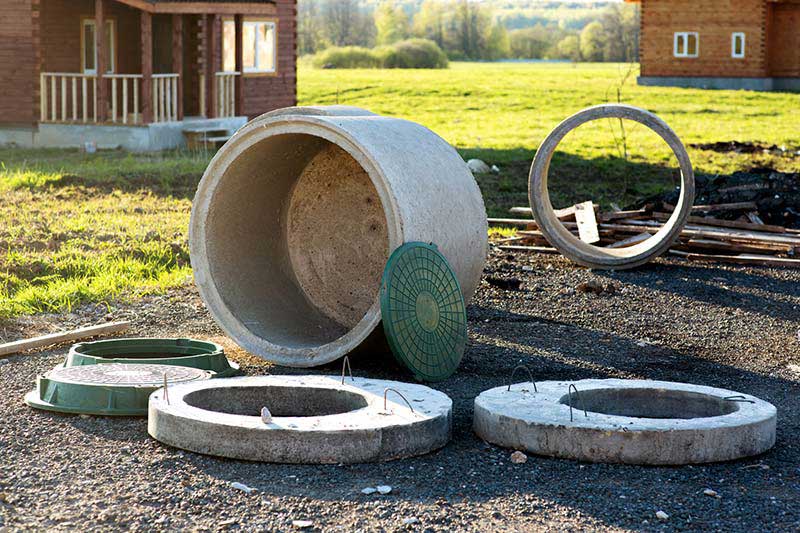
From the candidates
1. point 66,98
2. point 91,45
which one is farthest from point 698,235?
point 91,45

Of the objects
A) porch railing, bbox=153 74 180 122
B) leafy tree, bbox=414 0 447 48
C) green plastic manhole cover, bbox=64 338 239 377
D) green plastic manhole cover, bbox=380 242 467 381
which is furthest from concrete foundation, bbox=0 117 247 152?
leafy tree, bbox=414 0 447 48

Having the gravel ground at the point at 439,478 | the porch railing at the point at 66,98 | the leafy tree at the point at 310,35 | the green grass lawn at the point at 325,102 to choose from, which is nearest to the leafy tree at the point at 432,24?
the leafy tree at the point at 310,35

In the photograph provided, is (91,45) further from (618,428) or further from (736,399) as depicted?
(618,428)

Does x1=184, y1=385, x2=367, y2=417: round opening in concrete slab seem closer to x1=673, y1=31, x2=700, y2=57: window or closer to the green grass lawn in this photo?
the green grass lawn

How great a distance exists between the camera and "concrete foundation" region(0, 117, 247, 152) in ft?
70.0

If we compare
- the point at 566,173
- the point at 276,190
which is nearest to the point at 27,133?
the point at 566,173

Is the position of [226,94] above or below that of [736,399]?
above

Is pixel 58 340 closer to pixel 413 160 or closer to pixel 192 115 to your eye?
pixel 413 160

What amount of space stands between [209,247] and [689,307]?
155 inches

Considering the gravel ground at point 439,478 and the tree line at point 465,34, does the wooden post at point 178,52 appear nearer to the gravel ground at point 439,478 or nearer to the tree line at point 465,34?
the gravel ground at point 439,478

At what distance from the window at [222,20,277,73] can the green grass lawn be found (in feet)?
14.1

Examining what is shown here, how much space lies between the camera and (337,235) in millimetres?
8750

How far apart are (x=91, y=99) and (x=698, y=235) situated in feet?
52.9

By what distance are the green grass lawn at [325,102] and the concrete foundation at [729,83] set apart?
3.31 metres
